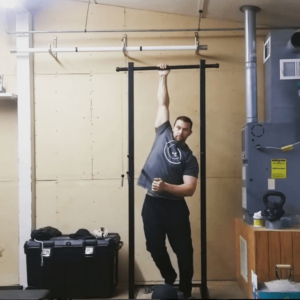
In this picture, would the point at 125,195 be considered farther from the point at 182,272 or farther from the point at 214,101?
the point at 214,101

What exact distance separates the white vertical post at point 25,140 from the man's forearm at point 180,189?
62.7 inches

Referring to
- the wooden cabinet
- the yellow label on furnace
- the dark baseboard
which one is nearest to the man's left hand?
the wooden cabinet

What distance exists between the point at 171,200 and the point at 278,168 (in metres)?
1.06

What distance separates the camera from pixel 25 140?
4.56 m

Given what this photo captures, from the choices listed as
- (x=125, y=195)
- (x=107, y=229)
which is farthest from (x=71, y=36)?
(x=107, y=229)

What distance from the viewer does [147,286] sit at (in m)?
4.50

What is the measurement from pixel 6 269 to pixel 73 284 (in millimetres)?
957

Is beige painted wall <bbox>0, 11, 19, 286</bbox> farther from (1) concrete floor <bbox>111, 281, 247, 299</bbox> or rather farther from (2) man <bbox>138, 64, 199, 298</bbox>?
(2) man <bbox>138, 64, 199, 298</bbox>

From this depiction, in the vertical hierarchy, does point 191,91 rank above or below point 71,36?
below

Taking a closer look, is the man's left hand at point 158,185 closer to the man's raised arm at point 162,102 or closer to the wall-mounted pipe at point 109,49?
the man's raised arm at point 162,102

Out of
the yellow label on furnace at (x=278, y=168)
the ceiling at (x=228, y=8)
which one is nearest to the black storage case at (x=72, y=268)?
the yellow label on furnace at (x=278, y=168)

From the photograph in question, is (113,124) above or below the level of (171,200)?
above

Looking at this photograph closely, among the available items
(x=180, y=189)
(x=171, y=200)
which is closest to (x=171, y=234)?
(x=171, y=200)

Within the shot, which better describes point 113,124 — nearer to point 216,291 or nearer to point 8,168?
point 8,168
